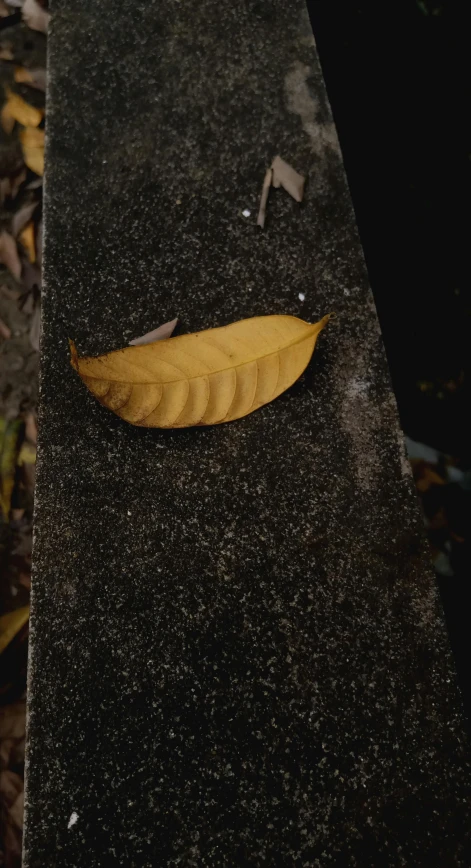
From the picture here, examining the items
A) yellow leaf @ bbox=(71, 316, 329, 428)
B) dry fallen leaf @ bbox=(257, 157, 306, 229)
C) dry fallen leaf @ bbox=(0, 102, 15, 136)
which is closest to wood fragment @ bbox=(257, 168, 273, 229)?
dry fallen leaf @ bbox=(257, 157, 306, 229)

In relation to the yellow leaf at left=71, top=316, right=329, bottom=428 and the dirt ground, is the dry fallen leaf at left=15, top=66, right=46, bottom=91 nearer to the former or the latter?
the dirt ground

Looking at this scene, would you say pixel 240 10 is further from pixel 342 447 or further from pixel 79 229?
pixel 342 447

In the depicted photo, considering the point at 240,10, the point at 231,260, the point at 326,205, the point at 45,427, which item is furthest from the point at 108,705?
the point at 240,10

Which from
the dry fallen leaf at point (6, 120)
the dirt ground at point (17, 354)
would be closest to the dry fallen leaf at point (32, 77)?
the dirt ground at point (17, 354)

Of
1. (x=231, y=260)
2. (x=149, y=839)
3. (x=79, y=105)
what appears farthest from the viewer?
(x=79, y=105)

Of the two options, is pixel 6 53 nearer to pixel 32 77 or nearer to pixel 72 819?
pixel 32 77

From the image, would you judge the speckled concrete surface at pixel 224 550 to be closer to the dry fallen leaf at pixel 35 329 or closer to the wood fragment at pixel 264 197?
the wood fragment at pixel 264 197
